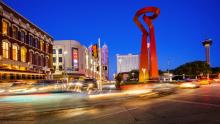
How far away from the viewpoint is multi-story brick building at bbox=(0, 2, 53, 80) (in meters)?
53.3

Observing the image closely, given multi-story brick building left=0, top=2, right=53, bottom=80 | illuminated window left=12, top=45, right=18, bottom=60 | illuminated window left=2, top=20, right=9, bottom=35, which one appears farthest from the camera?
illuminated window left=12, top=45, right=18, bottom=60

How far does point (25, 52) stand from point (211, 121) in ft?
192

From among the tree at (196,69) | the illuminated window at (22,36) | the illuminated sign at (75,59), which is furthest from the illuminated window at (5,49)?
the tree at (196,69)

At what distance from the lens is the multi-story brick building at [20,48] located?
Answer: 53344 mm

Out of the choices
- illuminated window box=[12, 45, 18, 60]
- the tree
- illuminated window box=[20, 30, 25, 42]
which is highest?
illuminated window box=[20, 30, 25, 42]

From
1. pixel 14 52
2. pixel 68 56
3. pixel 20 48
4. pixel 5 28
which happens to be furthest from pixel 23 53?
pixel 68 56

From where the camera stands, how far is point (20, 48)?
202 ft

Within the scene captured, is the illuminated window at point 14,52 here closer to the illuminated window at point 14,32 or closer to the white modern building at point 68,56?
the illuminated window at point 14,32

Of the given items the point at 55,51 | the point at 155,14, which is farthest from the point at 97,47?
the point at 55,51

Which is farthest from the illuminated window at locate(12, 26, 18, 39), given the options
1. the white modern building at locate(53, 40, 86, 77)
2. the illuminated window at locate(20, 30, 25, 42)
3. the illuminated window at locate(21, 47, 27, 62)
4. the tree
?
the tree

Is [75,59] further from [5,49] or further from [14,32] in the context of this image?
[5,49]

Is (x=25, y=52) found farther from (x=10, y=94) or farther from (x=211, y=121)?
(x=211, y=121)

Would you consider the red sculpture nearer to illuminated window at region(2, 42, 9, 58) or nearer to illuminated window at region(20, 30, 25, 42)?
illuminated window at region(20, 30, 25, 42)

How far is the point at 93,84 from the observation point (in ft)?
144
